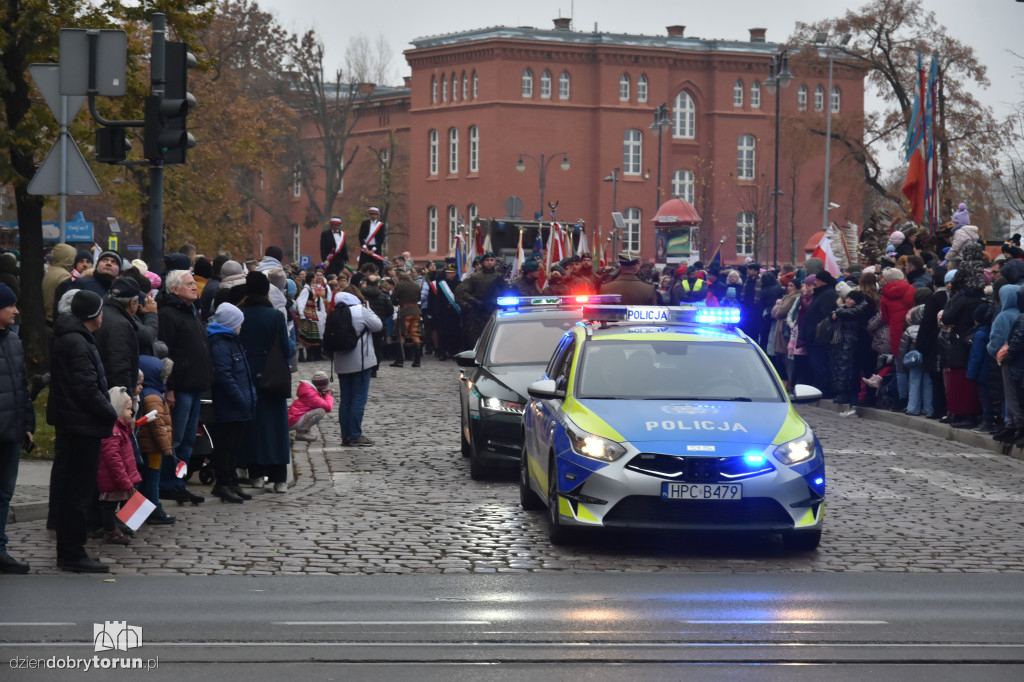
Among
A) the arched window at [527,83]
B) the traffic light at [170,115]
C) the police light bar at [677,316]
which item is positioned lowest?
the police light bar at [677,316]

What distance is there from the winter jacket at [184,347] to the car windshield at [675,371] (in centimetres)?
Result: 290

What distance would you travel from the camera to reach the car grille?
971cm

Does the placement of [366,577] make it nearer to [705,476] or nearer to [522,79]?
[705,476]

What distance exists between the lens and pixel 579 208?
276 ft

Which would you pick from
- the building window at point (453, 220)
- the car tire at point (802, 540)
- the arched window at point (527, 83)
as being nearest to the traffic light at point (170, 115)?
the car tire at point (802, 540)

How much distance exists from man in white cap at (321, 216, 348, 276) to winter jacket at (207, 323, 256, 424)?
17719 mm

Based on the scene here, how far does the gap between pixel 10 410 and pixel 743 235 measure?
78818 mm

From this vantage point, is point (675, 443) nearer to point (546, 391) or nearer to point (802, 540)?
point (802, 540)

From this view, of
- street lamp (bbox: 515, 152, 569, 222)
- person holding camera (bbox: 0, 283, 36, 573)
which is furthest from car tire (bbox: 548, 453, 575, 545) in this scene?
street lamp (bbox: 515, 152, 569, 222)

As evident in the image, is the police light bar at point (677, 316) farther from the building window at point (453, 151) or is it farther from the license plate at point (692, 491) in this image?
the building window at point (453, 151)

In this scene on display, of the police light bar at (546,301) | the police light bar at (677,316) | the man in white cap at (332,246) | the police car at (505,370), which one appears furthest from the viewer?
the man in white cap at (332,246)

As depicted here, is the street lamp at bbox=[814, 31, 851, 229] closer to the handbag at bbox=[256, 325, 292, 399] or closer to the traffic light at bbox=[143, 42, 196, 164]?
the traffic light at bbox=[143, 42, 196, 164]

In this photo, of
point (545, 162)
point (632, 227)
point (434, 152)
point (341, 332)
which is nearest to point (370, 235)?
point (341, 332)

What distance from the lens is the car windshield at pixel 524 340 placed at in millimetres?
14602
